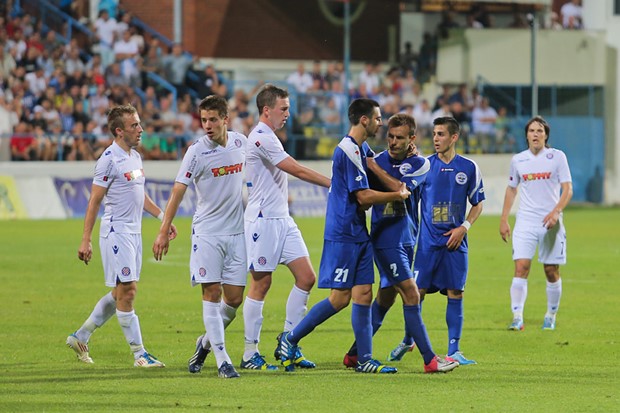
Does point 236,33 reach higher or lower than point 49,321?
higher

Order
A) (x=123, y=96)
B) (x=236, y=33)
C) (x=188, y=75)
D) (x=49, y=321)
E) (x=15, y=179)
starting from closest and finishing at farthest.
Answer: (x=49, y=321), (x=15, y=179), (x=123, y=96), (x=188, y=75), (x=236, y=33)

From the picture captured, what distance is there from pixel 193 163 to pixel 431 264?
2.60 m

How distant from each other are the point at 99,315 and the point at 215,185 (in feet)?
5.98

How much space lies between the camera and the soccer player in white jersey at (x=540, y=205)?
13500mm

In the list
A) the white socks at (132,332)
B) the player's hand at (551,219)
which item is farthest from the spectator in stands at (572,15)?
the white socks at (132,332)

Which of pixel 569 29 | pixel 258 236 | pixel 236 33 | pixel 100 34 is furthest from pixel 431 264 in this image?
pixel 569 29

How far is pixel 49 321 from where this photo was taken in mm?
13633

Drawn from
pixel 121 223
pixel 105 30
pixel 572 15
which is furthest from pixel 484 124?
pixel 121 223

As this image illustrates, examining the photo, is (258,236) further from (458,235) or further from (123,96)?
(123,96)

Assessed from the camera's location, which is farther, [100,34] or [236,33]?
[236,33]

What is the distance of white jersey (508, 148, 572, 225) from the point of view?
541 inches

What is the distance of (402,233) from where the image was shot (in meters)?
9.84

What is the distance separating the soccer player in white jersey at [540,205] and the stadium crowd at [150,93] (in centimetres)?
1975

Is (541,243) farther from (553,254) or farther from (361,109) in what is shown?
(361,109)
